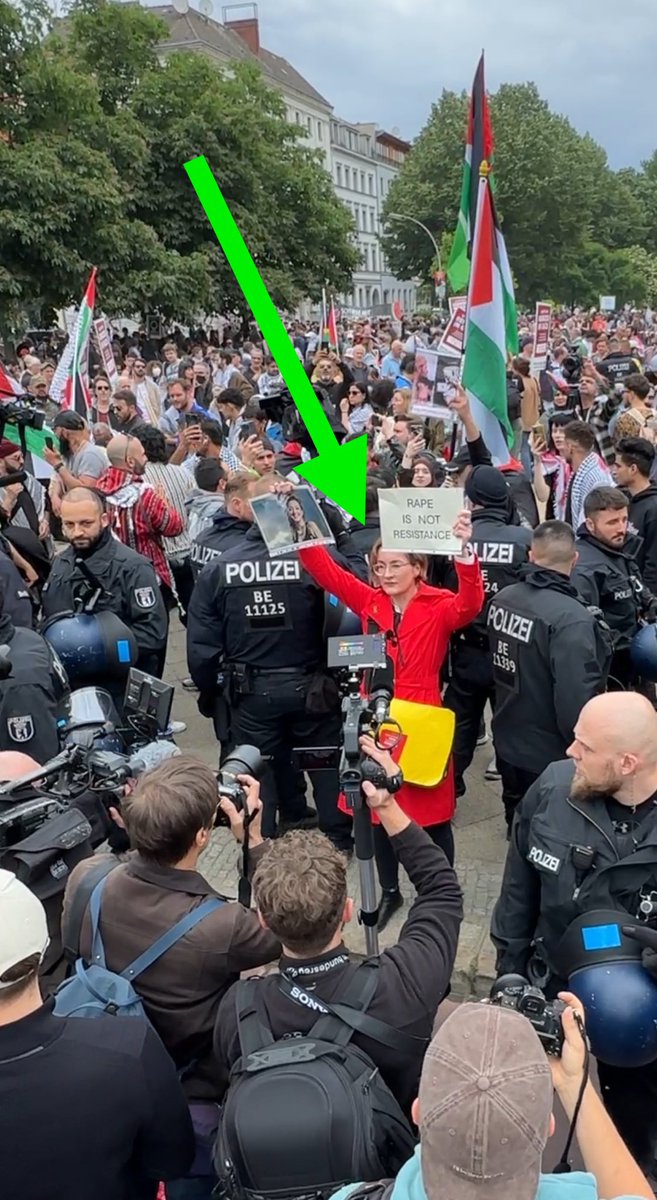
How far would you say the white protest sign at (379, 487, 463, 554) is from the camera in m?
3.65

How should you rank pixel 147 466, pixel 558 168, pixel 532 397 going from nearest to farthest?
pixel 147 466
pixel 532 397
pixel 558 168

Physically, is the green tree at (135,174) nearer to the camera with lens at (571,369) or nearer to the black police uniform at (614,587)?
the camera with lens at (571,369)

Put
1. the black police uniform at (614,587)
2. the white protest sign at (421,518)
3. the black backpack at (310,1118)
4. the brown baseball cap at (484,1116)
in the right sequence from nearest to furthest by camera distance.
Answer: the brown baseball cap at (484,1116)
the black backpack at (310,1118)
the white protest sign at (421,518)
the black police uniform at (614,587)

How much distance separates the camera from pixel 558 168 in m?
58.9

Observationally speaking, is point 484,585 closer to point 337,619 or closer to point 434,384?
point 337,619

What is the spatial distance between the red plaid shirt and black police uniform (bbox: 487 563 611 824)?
270cm

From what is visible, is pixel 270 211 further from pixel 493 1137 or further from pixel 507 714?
pixel 493 1137

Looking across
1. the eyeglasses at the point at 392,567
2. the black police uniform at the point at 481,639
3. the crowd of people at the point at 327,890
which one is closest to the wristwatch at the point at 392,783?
the crowd of people at the point at 327,890

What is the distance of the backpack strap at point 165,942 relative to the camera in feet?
7.86

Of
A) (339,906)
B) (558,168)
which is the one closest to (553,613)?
(339,906)

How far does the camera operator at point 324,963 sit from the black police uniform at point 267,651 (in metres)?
2.35

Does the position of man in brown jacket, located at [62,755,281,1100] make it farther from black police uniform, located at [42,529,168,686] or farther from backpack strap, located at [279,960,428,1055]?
black police uniform, located at [42,529,168,686]

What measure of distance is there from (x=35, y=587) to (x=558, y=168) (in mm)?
60432

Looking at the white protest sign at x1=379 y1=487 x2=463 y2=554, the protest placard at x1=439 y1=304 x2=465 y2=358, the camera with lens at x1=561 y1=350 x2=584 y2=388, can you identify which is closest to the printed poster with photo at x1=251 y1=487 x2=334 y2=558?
the white protest sign at x1=379 y1=487 x2=463 y2=554
